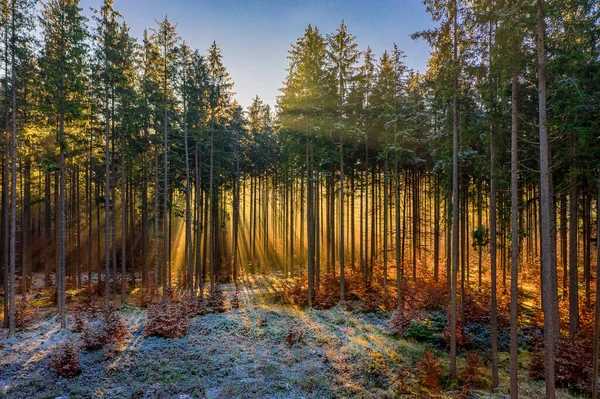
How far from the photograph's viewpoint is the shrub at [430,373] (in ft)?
34.4

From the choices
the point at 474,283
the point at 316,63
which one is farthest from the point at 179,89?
the point at 474,283

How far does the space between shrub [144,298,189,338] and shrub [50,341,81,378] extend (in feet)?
10.3

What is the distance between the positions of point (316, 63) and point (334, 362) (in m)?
16.3

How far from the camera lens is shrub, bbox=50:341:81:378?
10047 millimetres

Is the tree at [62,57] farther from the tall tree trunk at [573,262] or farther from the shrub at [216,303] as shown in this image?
the tall tree trunk at [573,262]

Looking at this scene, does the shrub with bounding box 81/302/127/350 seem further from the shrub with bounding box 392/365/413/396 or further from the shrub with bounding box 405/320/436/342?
the shrub with bounding box 405/320/436/342

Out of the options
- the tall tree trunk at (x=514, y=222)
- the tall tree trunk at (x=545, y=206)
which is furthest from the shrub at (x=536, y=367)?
the tall tree trunk at (x=545, y=206)

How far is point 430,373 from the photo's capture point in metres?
10.9

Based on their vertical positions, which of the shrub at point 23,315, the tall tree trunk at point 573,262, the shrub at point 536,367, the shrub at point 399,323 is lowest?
the shrub at point 536,367

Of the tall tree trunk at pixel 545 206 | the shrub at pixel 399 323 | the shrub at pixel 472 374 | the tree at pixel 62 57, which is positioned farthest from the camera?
the shrub at pixel 399 323

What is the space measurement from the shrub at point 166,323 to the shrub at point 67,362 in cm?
313

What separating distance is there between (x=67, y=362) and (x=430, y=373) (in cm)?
1316

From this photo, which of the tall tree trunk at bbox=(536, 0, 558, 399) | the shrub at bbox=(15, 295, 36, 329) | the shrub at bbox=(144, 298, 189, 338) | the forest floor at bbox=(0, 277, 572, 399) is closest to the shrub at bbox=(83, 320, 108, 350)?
the forest floor at bbox=(0, 277, 572, 399)

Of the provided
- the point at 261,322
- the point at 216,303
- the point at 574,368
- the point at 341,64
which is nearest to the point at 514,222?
the point at 574,368
